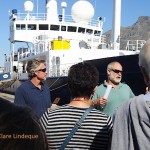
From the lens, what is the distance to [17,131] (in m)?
1.06

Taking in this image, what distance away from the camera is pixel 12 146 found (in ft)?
3.43

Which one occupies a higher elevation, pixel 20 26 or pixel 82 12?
pixel 82 12

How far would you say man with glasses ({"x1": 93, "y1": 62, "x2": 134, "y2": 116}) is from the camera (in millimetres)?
3922

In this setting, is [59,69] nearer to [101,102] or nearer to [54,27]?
[54,27]

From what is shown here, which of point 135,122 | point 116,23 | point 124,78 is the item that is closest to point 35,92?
point 135,122

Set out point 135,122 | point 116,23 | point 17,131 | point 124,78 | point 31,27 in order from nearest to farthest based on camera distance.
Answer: point 17,131 → point 135,122 → point 124,78 → point 116,23 → point 31,27

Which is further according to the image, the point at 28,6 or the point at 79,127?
the point at 28,6

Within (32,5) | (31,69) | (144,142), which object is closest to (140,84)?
(31,69)

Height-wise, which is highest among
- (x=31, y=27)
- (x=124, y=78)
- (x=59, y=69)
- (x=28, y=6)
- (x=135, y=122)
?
(x=28, y=6)

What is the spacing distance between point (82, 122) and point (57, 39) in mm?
19906

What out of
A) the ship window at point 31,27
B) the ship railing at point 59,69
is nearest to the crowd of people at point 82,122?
the ship railing at point 59,69

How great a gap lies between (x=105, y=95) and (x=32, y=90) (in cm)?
86

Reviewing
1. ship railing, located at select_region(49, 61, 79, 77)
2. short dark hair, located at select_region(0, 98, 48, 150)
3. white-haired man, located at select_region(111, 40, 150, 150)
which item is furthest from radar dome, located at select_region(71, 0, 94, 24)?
short dark hair, located at select_region(0, 98, 48, 150)

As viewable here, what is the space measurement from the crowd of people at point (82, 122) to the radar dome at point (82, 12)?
2277 cm
